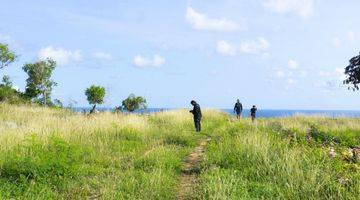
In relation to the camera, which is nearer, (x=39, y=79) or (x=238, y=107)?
(x=238, y=107)

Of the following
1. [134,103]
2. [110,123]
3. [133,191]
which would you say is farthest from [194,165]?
[134,103]

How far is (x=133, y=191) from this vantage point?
10953 mm

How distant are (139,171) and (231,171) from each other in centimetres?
232

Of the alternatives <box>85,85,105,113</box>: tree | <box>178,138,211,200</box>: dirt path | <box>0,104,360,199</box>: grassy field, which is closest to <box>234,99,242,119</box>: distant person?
<box>178,138,211,200</box>: dirt path

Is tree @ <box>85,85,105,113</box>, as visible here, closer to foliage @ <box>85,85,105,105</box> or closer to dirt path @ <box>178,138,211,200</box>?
foliage @ <box>85,85,105,105</box>

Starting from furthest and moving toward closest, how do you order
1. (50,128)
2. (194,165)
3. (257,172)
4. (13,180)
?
(50,128), (194,165), (257,172), (13,180)

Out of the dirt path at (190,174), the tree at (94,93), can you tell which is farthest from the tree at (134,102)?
the dirt path at (190,174)

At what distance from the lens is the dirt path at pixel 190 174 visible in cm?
1144

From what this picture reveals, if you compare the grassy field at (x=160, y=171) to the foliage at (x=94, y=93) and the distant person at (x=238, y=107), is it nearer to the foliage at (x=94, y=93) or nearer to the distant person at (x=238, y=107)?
the distant person at (x=238, y=107)

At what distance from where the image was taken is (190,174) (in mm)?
13961

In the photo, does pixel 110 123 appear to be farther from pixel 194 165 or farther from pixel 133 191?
pixel 133 191

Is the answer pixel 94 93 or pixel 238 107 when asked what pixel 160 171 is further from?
pixel 94 93

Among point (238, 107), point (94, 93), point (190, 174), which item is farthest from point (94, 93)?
point (190, 174)

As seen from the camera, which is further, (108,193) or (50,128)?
(50,128)
